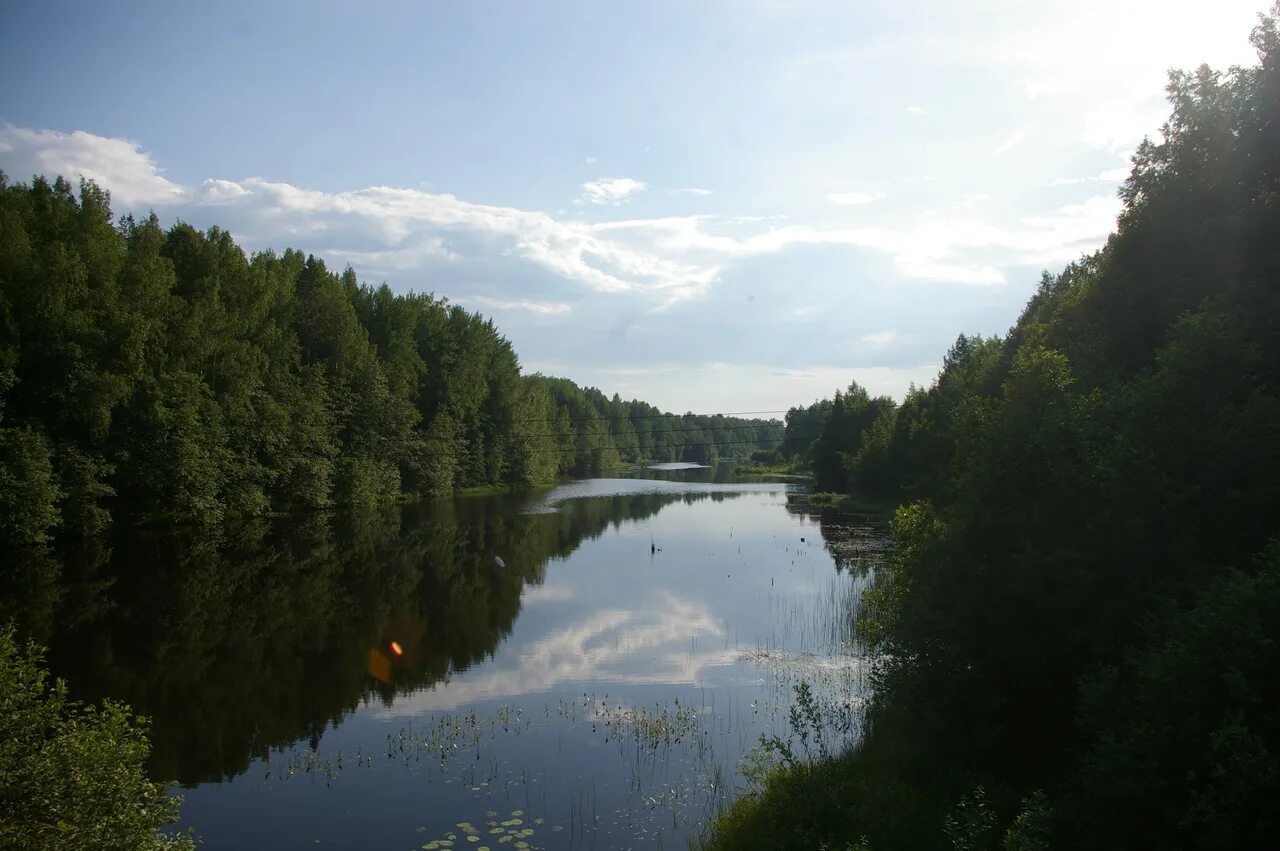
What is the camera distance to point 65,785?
25.7ft

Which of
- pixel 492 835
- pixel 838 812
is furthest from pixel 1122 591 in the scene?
pixel 492 835

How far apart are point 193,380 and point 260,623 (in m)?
22.6

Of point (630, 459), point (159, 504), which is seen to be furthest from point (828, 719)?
point (630, 459)

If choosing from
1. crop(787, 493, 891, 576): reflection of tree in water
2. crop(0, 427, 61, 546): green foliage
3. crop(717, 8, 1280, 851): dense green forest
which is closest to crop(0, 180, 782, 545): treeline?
crop(0, 427, 61, 546): green foliage

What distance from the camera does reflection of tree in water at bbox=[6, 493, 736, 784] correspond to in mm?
17719

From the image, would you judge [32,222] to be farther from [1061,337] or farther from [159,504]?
[1061,337]

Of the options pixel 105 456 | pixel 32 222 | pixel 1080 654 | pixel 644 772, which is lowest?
pixel 644 772

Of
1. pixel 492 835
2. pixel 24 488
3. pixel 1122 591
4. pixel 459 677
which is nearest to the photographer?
pixel 1122 591

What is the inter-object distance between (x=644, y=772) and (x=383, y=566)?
83.8 ft

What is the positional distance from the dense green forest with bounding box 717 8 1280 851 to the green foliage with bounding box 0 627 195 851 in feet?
22.9

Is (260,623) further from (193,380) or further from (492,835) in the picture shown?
(193,380)

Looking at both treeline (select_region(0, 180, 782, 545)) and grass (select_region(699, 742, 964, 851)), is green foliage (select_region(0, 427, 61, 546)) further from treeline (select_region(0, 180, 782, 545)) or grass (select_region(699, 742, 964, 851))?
grass (select_region(699, 742, 964, 851))

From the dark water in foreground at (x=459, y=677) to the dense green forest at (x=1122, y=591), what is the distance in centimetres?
234

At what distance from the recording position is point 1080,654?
38.5ft
